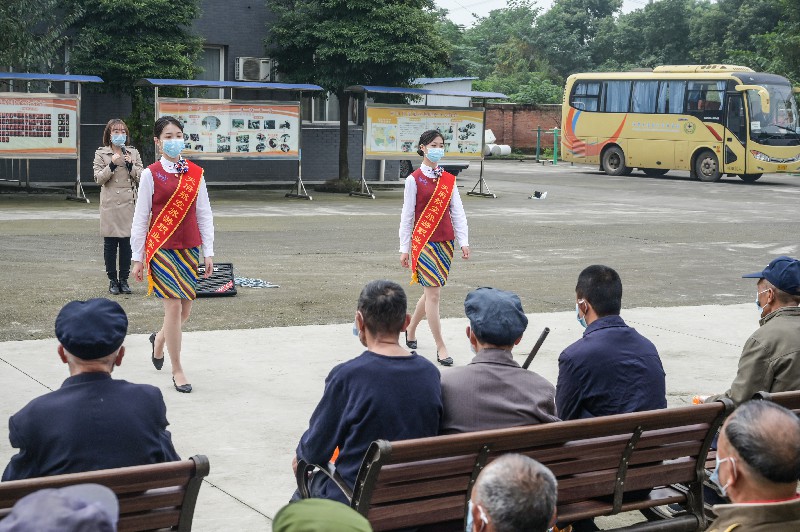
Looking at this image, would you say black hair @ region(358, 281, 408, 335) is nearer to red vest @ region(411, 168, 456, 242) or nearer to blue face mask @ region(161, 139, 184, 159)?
blue face mask @ region(161, 139, 184, 159)

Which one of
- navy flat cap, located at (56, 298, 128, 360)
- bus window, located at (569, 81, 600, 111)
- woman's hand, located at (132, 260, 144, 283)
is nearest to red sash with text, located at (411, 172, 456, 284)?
woman's hand, located at (132, 260, 144, 283)

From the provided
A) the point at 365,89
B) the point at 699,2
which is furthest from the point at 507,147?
the point at 699,2

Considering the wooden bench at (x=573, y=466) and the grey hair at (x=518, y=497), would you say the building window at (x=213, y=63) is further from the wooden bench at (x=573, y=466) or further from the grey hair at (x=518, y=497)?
the grey hair at (x=518, y=497)

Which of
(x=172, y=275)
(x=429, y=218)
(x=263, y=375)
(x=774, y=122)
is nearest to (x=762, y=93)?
(x=774, y=122)

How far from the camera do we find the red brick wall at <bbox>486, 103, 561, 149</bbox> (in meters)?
52.0

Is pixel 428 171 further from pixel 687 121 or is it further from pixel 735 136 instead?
pixel 687 121

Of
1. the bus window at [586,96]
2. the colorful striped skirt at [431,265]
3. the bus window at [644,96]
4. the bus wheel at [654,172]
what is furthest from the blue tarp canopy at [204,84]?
the bus wheel at [654,172]

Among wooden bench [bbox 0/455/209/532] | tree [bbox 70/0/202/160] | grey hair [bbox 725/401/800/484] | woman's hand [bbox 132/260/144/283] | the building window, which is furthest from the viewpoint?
the building window

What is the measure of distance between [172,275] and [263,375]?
1056mm

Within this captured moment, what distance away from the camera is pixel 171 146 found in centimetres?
804

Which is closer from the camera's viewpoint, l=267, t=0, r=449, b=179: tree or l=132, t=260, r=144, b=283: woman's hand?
l=132, t=260, r=144, b=283: woman's hand

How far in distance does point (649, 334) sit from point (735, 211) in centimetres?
1510

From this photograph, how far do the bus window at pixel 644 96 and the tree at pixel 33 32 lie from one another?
2000cm

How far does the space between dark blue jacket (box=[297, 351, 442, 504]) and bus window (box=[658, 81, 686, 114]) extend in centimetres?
3343
